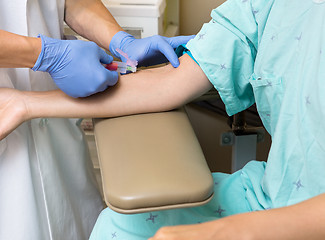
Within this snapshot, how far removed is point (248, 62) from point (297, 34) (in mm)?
159

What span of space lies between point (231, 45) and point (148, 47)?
0.93 feet

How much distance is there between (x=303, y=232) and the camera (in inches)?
27.5

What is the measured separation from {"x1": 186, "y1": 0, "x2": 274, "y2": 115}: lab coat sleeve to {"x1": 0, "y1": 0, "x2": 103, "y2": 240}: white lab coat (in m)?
0.45

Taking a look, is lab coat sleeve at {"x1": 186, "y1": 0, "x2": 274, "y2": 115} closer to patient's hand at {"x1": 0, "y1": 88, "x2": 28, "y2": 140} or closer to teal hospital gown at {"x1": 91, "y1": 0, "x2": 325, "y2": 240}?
teal hospital gown at {"x1": 91, "y1": 0, "x2": 325, "y2": 240}

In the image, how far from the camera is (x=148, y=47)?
1.24 metres

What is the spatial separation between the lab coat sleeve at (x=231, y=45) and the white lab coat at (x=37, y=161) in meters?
0.45

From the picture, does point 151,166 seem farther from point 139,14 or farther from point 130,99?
point 139,14

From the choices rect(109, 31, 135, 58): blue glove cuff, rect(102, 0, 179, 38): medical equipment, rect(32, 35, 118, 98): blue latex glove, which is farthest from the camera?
rect(102, 0, 179, 38): medical equipment

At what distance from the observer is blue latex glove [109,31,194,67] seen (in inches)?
46.9

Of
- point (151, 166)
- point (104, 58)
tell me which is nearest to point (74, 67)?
point (104, 58)

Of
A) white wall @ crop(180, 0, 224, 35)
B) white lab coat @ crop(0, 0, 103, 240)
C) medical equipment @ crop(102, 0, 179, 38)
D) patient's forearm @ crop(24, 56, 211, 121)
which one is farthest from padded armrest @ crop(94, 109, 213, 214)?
white wall @ crop(180, 0, 224, 35)

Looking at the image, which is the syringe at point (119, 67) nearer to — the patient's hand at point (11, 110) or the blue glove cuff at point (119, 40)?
the blue glove cuff at point (119, 40)

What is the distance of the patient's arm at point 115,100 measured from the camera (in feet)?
3.59

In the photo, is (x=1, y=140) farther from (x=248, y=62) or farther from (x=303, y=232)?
(x=303, y=232)
